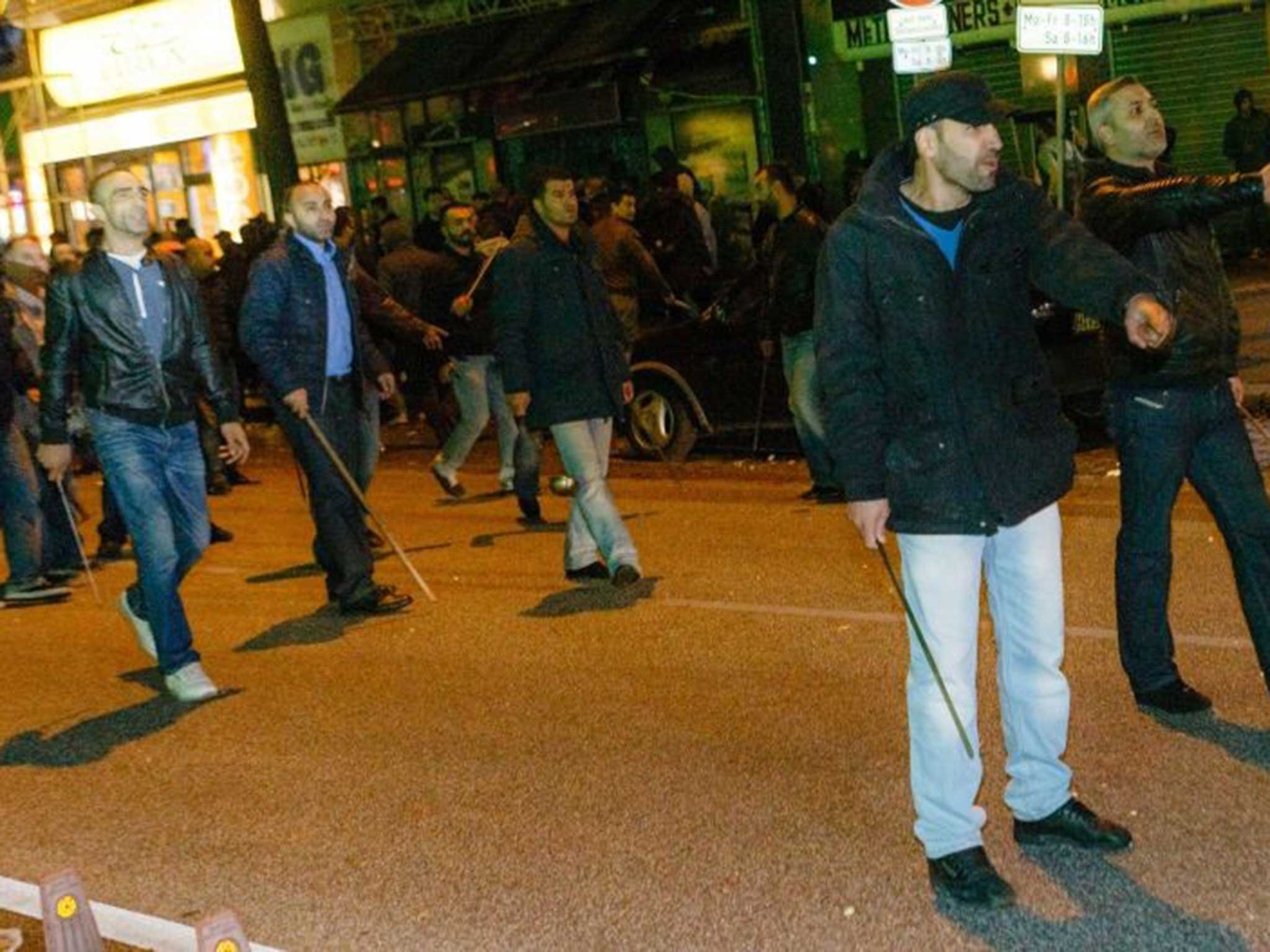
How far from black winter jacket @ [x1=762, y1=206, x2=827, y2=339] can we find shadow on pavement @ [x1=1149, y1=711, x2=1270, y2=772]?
533 centimetres

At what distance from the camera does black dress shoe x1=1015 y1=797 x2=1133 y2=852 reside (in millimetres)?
5363

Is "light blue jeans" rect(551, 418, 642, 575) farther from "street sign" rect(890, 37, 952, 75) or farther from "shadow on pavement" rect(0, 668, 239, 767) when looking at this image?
"street sign" rect(890, 37, 952, 75)

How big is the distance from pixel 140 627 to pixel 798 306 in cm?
439

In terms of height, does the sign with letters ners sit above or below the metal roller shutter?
above

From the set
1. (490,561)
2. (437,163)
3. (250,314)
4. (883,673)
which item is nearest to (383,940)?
(883,673)

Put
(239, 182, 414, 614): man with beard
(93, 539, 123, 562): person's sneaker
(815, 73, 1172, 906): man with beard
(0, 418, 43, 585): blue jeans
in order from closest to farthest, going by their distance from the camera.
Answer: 1. (815, 73, 1172, 906): man with beard
2. (239, 182, 414, 614): man with beard
3. (0, 418, 43, 585): blue jeans
4. (93, 539, 123, 562): person's sneaker

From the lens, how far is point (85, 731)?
8.12 metres

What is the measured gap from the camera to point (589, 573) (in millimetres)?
10109

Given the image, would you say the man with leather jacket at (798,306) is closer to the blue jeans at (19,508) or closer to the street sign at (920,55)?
the blue jeans at (19,508)

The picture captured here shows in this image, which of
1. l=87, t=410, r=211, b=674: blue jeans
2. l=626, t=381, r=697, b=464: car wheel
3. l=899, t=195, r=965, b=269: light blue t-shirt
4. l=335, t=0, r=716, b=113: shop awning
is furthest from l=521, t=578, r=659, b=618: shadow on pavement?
l=335, t=0, r=716, b=113: shop awning

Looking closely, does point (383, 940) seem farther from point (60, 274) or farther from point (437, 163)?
point (437, 163)

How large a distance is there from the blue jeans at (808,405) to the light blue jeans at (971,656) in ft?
20.9

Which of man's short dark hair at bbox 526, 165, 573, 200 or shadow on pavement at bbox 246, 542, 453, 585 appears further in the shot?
A: shadow on pavement at bbox 246, 542, 453, 585

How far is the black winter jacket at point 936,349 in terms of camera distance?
5047mm
